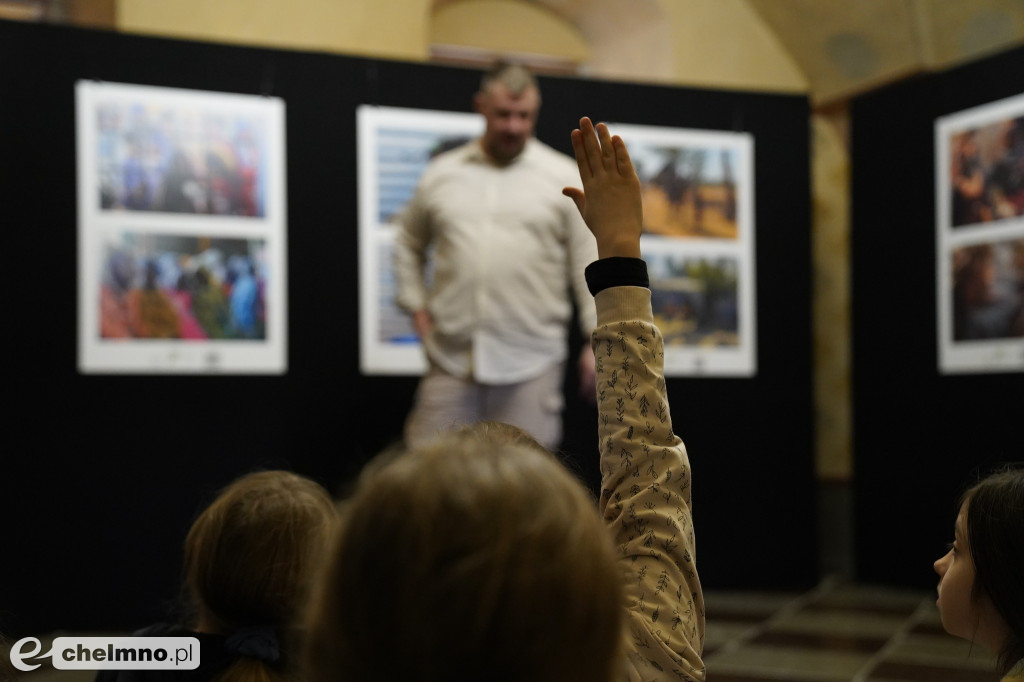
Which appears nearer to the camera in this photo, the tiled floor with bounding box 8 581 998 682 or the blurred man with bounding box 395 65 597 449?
the tiled floor with bounding box 8 581 998 682

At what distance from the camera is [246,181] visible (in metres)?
4.41

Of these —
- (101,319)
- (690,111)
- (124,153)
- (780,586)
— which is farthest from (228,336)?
(780,586)

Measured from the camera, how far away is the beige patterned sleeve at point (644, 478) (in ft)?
3.55

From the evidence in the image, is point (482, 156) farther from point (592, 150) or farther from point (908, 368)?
point (592, 150)

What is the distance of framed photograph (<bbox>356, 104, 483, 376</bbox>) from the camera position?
14.9 feet

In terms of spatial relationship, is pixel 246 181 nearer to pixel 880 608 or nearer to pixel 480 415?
pixel 480 415

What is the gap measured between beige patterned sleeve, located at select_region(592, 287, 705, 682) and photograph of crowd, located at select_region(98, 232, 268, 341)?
3.39 meters

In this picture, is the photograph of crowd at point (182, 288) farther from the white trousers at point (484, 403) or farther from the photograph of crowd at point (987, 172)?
the photograph of crowd at point (987, 172)

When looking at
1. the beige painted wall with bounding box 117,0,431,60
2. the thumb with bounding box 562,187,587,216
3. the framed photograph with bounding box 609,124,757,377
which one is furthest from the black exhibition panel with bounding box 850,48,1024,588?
the thumb with bounding box 562,187,587,216

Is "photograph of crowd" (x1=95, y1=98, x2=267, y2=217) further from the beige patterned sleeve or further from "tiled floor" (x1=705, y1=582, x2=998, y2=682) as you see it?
the beige patterned sleeve

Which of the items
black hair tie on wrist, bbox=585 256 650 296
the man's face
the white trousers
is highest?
the man's face

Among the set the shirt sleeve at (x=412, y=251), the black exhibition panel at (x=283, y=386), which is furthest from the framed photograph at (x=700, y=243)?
the shirt sleeve at (x=412, y=251)

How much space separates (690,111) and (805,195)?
0.71 meters

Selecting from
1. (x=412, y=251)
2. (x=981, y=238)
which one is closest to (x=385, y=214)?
(x=412, y=251)
